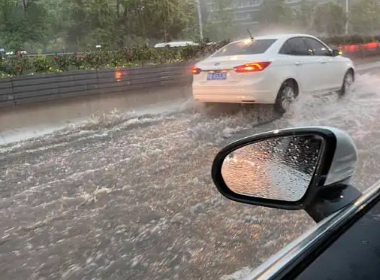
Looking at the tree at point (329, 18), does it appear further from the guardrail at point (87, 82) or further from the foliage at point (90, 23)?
the guardrail at point (87, 82)

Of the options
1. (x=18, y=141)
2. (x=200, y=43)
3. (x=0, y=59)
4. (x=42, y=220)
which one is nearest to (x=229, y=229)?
(x=42, y=220)

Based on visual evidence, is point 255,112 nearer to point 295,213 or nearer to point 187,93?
point 187,93

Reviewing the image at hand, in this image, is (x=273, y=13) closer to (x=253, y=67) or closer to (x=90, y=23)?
(x=90, y=23)

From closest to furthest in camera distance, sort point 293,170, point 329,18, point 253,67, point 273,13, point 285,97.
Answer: point 293,170
point 253,67
point 285,97
point 273,13
point 329,18

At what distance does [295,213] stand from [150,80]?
26.7 ft

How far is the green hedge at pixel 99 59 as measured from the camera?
9.44m

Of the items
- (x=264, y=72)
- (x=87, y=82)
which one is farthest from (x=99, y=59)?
(x=264, y=72)

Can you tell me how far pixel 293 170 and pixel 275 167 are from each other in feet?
0.24

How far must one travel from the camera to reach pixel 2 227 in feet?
12.8

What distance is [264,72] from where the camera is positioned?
26.7ft

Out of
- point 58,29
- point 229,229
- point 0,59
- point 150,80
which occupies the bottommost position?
point 229,229

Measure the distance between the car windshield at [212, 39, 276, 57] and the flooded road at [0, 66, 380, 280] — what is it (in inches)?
67.2

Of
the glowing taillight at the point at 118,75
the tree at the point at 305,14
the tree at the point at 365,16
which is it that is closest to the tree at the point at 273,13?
the tree at the point at 305,14

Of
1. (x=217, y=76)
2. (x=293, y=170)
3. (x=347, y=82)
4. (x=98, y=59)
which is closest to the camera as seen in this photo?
(x=293, y=170)
